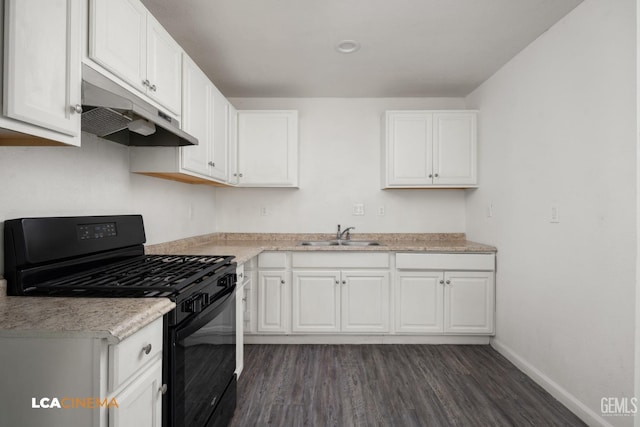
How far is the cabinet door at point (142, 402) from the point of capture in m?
0.90

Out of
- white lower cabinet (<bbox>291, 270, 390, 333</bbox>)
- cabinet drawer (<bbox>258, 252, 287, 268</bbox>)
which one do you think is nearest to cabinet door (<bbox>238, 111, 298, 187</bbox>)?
cabinet drawer (<bbox>258, 252, 287, 268</bbox>)

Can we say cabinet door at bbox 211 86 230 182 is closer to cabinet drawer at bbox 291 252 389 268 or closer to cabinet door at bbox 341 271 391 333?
cabinet drawer at bbox 291 252 389 268

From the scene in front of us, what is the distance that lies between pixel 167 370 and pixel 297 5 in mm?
2020

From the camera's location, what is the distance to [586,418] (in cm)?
183

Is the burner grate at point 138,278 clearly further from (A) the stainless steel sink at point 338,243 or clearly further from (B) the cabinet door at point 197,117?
(A) the stainless steel sink at point 338,243

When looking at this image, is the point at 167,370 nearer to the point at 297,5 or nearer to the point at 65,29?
the point at 65,29

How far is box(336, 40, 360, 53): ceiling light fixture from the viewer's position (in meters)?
2.31

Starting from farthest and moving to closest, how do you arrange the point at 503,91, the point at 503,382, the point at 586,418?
the point at 503,91, the point at 503,382, the point at 586,418

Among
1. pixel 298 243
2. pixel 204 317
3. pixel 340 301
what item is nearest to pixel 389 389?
pixel 340 301

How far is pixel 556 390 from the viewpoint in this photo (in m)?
2.07

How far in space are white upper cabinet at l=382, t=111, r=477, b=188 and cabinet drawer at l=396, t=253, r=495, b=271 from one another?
0.71m

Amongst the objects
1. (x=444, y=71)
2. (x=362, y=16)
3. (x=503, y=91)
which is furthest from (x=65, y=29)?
(x=503, y=91)

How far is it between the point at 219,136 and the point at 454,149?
7.20 feet

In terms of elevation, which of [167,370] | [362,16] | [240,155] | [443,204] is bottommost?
[167,370]
